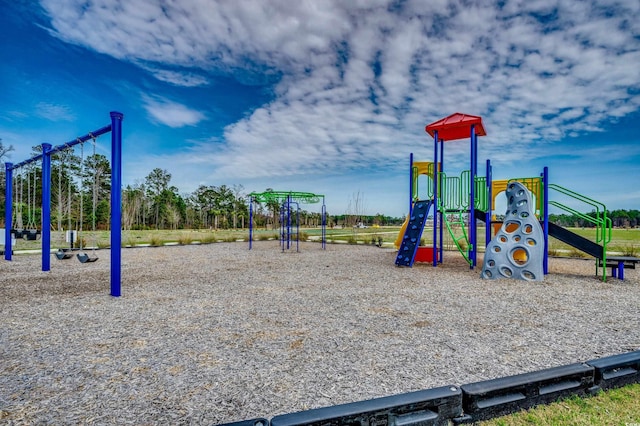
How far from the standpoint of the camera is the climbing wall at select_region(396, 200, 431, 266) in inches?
315

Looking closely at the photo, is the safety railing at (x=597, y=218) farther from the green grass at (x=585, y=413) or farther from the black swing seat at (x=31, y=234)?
the black swing seat at (x=31, y=234)

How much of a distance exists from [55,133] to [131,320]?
11.1 meters

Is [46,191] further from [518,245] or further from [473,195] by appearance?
[518,245]

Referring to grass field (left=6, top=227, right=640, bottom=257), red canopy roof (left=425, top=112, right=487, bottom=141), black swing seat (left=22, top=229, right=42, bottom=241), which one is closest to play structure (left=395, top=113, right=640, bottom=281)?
red canopy roof (left=425, top=112, right=487, bottom=141)

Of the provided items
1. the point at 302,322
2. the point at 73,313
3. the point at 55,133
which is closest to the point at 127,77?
the point at 55,133

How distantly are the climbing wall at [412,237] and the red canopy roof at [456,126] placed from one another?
180cm

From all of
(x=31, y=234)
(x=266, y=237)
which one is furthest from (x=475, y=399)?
(x=266, y=237)

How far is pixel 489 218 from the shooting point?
790 cm

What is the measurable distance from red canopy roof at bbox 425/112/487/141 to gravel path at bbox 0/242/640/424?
3.77 metres

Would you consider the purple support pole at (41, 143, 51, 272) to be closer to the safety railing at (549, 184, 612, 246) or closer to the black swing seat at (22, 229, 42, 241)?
the black swing seat at (22, 229, 42, 241)

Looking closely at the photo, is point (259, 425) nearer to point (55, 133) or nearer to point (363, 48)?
point (363, 48)

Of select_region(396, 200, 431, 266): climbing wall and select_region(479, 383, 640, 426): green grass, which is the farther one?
select_region(396, 200, 431, 266): climbing wall

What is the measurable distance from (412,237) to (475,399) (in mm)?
6554

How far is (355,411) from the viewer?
1.58 metres
